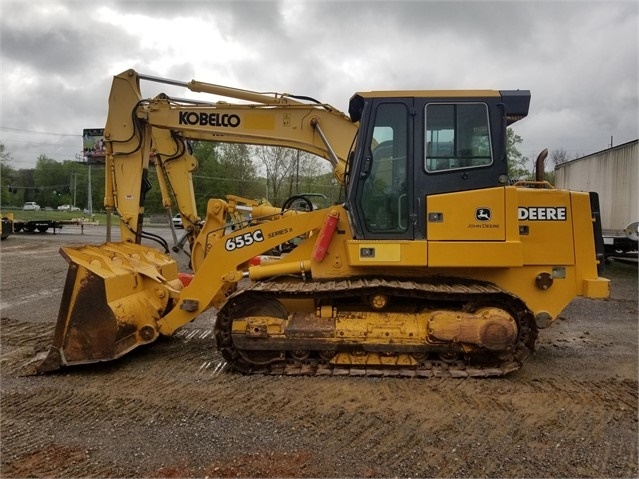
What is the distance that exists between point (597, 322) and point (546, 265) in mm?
3452

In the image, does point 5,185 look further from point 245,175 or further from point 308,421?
point 308,421

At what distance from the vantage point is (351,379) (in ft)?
15.8

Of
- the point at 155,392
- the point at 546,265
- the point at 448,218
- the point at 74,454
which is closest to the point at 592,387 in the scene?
the point at 546,265

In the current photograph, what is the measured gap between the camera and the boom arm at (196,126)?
614 cm

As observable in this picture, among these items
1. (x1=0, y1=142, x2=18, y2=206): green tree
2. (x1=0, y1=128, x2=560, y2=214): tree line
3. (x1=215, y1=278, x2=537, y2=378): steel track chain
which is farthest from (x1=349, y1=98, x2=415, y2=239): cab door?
(x1=0, y1=142, x2=18, y2=206): green tree

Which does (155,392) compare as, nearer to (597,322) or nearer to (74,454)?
(74,454)

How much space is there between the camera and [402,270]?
17.1 feet

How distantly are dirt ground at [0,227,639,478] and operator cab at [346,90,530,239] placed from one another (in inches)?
68.2

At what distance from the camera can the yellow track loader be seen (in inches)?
195

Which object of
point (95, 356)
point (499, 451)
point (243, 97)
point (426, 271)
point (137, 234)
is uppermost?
point (243, 97)

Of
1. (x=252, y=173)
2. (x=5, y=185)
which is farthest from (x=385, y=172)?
(x=5, y=185)

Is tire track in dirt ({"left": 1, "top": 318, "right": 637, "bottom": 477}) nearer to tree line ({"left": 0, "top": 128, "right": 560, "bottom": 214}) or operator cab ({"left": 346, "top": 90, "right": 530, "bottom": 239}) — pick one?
operator cab ({"left": 346, "top": 90, "right": 530, "bottom": 239})

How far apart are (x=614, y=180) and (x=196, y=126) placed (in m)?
12.0

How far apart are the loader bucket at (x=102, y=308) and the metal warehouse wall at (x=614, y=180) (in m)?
11.9
